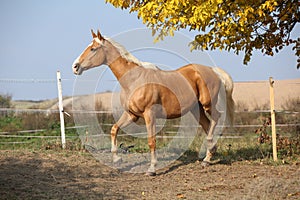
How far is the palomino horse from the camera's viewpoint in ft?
22.8

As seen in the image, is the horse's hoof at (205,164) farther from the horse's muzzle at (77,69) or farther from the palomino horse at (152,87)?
the horse's muzzle at (77,69)

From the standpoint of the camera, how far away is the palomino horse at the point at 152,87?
6961 mm

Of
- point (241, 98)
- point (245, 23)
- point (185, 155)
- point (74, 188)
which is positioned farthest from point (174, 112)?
point (241, 98)

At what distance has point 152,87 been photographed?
7051mm

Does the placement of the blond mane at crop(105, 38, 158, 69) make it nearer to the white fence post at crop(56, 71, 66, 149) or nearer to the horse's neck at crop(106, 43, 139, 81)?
the horse's neck at crop(106, 43, 139, 81)

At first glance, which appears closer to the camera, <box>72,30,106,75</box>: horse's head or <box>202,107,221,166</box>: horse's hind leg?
<box>72,30,106,75</box>: horse's head

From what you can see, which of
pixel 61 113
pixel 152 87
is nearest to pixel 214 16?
pixel 152 87

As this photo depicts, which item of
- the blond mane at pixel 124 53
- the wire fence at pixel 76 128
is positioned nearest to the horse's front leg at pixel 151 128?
the blond mane at pixel 124 53

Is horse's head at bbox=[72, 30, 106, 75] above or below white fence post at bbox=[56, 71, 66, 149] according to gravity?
above

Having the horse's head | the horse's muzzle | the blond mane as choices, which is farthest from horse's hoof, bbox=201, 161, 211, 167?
the horse's muzzle

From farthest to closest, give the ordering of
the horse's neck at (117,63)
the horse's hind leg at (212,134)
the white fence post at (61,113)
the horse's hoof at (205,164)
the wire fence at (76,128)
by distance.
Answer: the wire fence at (76,128), the white fence post at (61,113), the horse's hind leg at (212,134), the horse's hoof at (205,164), the horse's neck at (117,63)

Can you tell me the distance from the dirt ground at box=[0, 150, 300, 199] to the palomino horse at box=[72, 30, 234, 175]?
52cm

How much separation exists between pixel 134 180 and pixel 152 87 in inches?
63.2

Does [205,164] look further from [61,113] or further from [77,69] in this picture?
[61,113]
